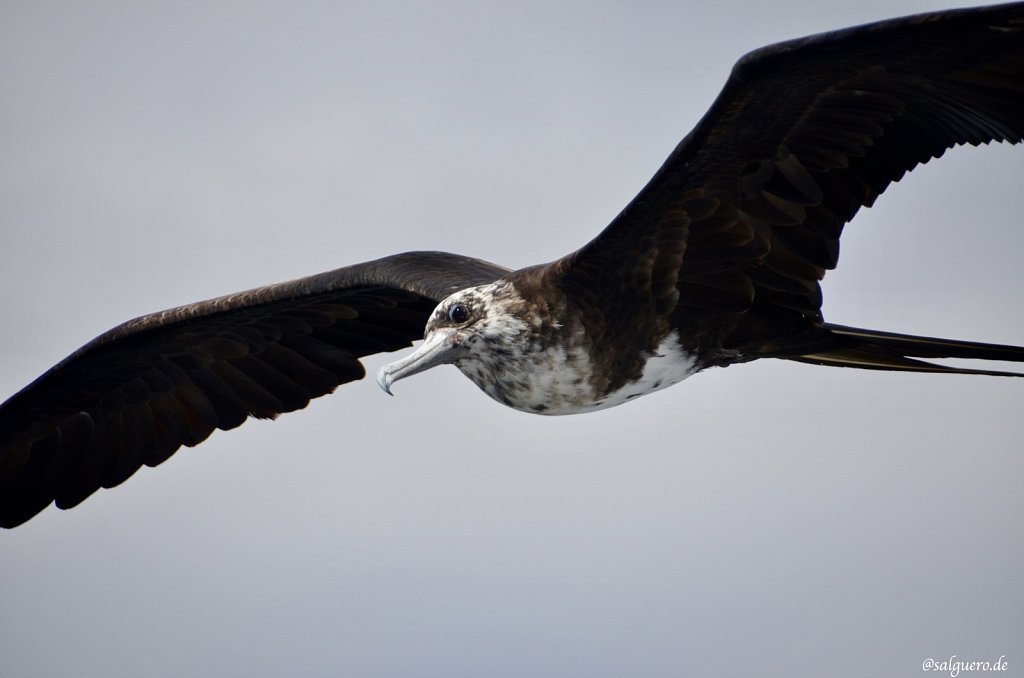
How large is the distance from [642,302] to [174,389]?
2.91m

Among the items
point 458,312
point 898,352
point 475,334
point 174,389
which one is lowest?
point 898,352

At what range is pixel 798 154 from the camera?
571 centimetres

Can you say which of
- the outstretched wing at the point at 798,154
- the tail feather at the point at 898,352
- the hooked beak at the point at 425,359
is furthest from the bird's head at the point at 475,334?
the tail feather at the point at 898,352

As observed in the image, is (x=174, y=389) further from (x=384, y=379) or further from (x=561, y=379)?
(x=561, y=379)

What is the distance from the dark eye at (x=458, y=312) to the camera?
619 centimetres

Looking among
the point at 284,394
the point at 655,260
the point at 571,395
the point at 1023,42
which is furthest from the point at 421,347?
the point at 1023,42

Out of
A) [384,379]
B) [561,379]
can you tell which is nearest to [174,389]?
[384,379]

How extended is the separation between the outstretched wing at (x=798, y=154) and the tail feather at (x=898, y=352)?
211 millimetres

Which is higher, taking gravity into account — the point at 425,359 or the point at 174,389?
the point at 174,389

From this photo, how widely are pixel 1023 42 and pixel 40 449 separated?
5.23m

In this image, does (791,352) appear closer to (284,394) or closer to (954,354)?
(954,354)

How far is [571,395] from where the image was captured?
620cm

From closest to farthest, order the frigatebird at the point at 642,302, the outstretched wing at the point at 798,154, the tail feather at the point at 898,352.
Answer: the outstretched wing at the point at 798,154
the frigatebird at the point at 642,302
the tail feather at the point at 898,352

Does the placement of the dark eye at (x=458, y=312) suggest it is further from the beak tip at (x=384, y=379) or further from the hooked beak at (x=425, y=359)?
the beak tip at (x=384, y=379)
